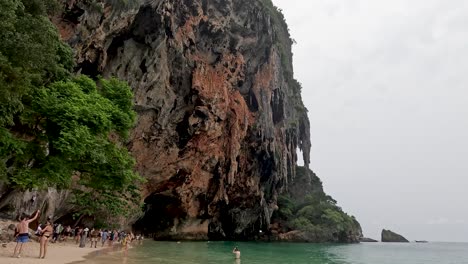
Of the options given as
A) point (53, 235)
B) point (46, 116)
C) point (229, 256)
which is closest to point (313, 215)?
point (229, 256)

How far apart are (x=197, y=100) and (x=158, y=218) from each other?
1561 centimetres

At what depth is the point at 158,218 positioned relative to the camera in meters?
44.8

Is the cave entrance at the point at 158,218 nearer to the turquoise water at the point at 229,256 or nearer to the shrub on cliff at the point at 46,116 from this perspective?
the turquoise water at the point at 229,256

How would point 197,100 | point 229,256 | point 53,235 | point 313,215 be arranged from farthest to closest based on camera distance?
point 313,215
point 197,100
point 229,256
point 53,235

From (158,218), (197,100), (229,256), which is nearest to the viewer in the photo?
(229,256)

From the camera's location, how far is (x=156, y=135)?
3547 centimetres

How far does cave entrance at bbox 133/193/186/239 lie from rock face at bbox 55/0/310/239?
0.12 metres

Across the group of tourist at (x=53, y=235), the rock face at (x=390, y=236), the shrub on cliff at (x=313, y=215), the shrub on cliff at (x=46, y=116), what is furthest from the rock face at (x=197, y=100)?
the rock face at (x=390, y=236)

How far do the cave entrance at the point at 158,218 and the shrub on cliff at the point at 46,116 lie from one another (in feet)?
91.0

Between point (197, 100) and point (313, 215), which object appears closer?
point (197, 100)

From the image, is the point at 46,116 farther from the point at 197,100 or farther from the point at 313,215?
the point at 313,215

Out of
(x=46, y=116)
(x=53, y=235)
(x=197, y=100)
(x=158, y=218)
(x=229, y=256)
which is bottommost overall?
(x=229, y=256)

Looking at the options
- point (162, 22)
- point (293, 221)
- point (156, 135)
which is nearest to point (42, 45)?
point (162, 22)

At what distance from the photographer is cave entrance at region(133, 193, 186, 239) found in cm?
4253
